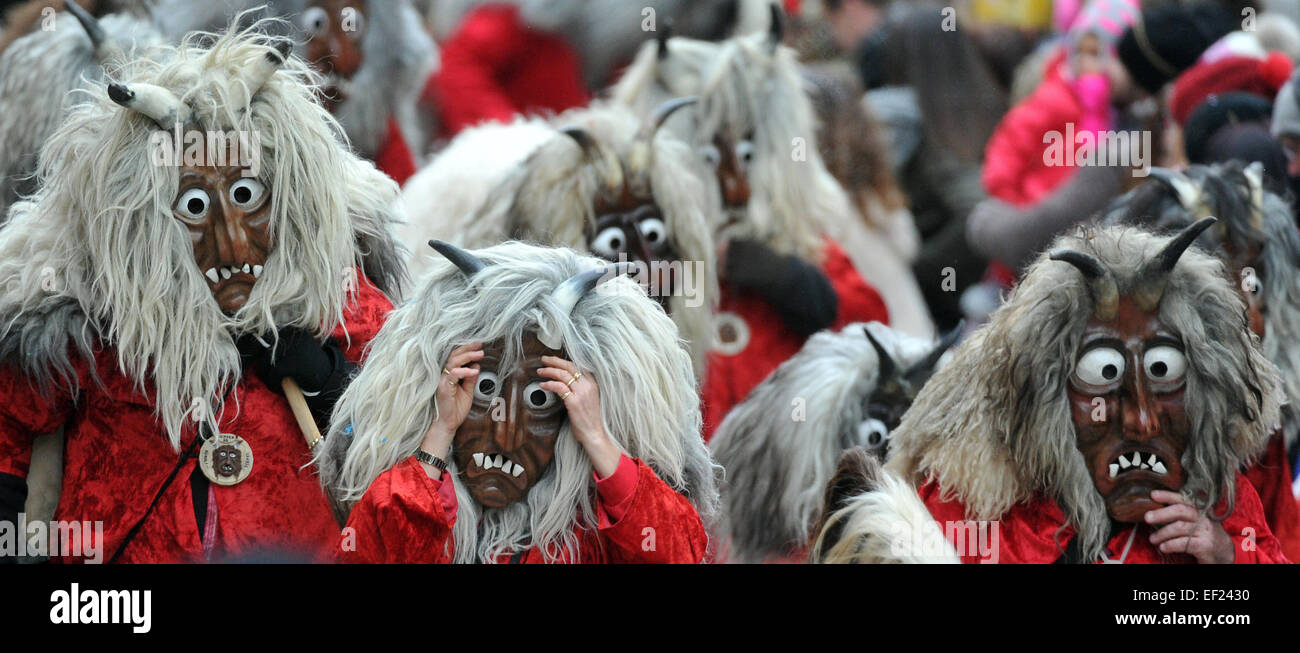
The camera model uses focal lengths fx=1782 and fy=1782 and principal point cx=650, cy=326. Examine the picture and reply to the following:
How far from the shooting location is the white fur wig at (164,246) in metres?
3.64

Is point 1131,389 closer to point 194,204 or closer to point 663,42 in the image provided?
point 194,204

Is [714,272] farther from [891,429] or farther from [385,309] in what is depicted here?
[385,309]

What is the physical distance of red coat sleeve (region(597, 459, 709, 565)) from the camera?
3.41 m

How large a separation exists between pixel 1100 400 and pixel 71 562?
211cm

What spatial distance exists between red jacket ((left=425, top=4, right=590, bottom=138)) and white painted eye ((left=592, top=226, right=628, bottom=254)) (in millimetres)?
1273

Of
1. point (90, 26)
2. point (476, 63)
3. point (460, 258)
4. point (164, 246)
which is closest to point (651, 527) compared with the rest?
point (460, 258)

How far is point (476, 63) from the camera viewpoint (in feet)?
19.8

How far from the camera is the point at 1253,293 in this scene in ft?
14.3

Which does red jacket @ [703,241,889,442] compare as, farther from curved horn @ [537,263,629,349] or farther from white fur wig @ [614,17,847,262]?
curved horn @ [537,263,629,349]

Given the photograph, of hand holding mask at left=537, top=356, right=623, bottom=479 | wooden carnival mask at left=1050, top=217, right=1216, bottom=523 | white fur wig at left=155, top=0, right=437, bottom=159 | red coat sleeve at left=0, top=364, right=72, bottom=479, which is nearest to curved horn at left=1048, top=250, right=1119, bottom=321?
wooden carnival mask at left=1050, top=217, right=1216, bottom=523

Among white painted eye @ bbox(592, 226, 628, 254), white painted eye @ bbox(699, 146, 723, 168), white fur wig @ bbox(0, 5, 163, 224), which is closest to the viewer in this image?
white fur wig @ bbox(0, 5, 163, 224)

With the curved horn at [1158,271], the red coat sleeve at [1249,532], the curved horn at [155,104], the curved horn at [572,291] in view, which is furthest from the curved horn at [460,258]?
the red coat sleeve at [1249,532]

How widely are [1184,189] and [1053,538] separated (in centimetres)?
120

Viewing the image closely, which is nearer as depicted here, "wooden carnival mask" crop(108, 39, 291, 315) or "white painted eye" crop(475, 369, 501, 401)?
"white painted eye" crop(475, 369, 501, 401)
